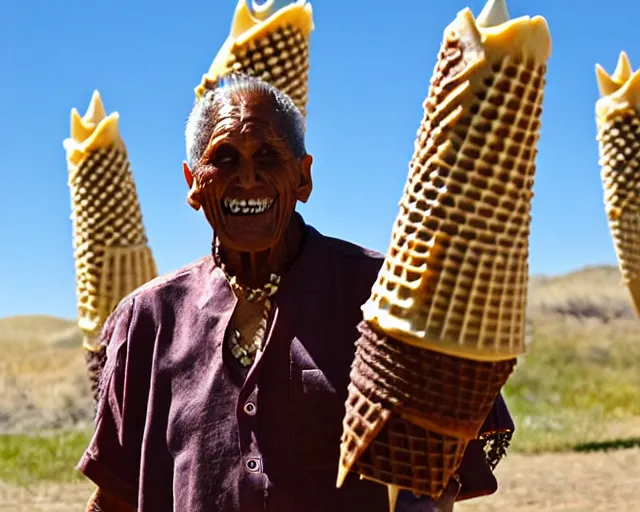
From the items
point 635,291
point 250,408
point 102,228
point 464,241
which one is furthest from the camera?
point 635,291

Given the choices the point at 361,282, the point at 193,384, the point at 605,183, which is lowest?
the point at 605,183

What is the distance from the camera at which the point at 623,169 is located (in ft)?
22.9

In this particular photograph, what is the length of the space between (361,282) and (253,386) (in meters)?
0.34

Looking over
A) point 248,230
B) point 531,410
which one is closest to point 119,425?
point 248,230

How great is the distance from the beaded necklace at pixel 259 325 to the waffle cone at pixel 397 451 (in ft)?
1.79


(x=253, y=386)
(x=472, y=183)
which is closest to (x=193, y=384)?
(x=253, y=386)

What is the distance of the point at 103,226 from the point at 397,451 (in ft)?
9.56

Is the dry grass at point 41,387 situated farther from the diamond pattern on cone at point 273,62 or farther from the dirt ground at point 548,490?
the diamond pattern on cone at point 273,62

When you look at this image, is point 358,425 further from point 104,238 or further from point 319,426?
point 104,238

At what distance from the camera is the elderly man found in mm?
2295

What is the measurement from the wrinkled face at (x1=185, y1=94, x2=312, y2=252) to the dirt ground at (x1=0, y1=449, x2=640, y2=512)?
21.6 feet

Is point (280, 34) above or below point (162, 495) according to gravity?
above

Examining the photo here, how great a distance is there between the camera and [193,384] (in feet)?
8.05

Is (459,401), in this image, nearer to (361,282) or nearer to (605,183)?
(361,282)
